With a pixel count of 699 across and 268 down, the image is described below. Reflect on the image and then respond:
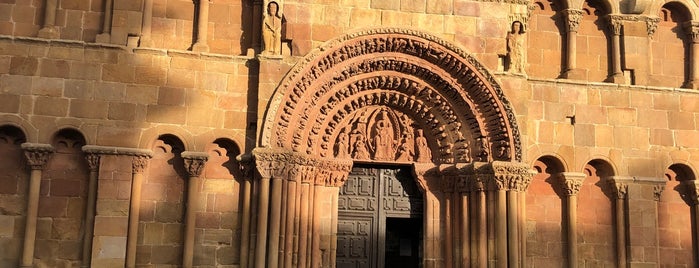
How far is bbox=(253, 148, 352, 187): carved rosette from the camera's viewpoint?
13703mm

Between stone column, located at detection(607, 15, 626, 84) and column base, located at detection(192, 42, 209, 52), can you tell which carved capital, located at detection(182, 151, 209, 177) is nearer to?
column base, located at detection(192, 42, 209, 52)

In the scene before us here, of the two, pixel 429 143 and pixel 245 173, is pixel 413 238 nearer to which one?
pixel 429 143

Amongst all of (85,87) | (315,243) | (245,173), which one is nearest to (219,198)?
(245,173)

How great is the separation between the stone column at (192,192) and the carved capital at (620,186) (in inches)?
305

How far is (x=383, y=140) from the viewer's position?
602 inches

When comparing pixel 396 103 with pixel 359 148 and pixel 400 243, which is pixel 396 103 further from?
pixel 400 243

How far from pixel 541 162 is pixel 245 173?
5779mm

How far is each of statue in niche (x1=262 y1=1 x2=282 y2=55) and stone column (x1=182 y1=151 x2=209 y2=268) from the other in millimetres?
2231

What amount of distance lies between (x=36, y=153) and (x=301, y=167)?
4497 mm

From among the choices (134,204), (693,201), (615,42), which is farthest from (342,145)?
(693,201)

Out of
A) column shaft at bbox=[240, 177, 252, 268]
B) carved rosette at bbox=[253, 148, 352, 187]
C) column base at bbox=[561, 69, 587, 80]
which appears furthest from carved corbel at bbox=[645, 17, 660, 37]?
column shaft at bbox=[240, 177, 252, 268]

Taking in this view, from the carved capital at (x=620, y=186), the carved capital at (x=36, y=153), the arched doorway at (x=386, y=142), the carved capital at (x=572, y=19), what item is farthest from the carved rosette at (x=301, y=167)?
the carved capital at (x=572, y=19)

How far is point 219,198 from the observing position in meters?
14.0

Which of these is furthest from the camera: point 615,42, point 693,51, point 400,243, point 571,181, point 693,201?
point 400,243
